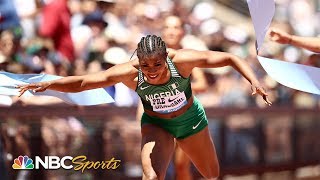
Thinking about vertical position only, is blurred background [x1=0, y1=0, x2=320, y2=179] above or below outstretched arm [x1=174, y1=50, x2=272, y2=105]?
below

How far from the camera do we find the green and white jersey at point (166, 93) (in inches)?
183

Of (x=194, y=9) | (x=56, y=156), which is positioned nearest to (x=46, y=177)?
(x=56, y=156)

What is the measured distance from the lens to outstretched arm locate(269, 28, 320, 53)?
493 centimetres

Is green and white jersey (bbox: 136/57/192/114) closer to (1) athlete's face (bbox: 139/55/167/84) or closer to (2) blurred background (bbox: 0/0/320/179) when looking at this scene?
(1) athlete's face (bbox: 139/55/167/84)

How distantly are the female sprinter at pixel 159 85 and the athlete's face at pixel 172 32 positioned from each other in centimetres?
90

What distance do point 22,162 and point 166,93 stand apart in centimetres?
180

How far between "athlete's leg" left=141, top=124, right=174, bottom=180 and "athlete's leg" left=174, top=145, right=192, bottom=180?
3.27 ft

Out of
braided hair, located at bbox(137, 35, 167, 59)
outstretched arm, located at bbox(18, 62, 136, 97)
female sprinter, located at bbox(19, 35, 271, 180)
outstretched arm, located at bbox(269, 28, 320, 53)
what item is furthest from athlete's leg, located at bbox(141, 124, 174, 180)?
outstretched arm, located at bbox(269, 28, 320, 53)

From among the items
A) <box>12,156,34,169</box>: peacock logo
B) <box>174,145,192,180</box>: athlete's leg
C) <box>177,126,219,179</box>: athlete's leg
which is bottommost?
<box>174,145,192,180</box>: athlete's leg

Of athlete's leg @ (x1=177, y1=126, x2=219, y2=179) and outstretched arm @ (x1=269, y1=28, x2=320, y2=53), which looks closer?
outstretched arm @ (x1=269, y1=28, x2=320, y2=53)

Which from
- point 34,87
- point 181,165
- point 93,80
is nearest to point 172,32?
point 181,165

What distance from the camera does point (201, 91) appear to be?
6176 millimetres

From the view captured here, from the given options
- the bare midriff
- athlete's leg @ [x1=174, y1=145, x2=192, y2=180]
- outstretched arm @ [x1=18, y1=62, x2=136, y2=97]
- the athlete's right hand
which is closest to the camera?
the athlete's right hand

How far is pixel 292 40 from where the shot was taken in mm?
5055
